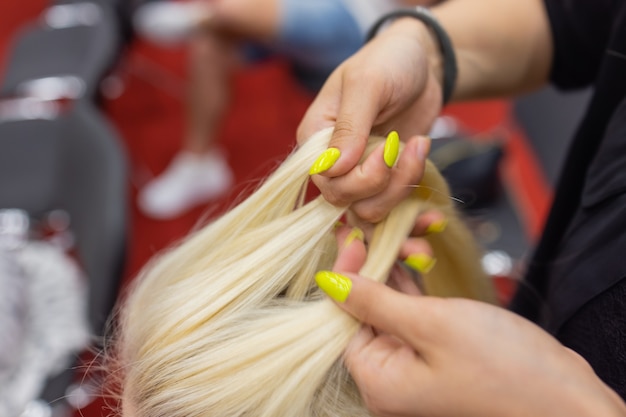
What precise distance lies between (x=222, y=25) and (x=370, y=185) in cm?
119

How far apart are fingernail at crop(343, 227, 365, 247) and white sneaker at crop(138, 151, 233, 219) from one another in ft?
4.28

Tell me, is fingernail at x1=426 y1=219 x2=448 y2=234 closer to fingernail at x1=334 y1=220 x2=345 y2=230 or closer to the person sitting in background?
fingernail at x1=334 y1=220 x2=345 y2=230

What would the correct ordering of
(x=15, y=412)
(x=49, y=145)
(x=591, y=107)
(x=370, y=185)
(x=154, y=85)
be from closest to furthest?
(x=370, y=185) < (x=591, y=107) < (x=15, y=412) < (x=49, y=145) < (x=154, y=85)

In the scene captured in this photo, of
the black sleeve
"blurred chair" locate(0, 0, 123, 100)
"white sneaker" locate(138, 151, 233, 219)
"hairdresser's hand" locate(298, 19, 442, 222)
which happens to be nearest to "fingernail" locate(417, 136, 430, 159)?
"hairdresser's hand" locate(298, 19, 442, 222)

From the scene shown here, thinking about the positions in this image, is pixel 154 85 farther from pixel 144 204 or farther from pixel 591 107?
pixel 591 107

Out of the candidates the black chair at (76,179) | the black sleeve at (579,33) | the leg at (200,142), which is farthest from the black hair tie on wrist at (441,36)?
the leg at (200,142)

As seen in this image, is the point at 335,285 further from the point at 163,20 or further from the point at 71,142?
the point at 163,20

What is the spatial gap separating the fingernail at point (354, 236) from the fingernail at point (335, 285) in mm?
51

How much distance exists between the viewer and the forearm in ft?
2.14

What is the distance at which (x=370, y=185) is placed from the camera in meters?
0.49

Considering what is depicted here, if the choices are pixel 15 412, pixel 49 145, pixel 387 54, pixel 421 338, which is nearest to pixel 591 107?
pixel 387 54

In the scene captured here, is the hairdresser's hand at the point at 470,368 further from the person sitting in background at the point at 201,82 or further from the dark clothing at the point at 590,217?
the person sitting in background at the point at 201,82

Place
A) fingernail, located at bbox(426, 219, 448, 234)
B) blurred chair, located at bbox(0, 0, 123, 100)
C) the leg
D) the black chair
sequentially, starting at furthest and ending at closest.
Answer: the leg, blurred chair, located at bbox(0, 0, 123, 100), the black chair, fingernail, located at bbox(426, 219, 448, 234)

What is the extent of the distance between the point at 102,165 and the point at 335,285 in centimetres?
62
